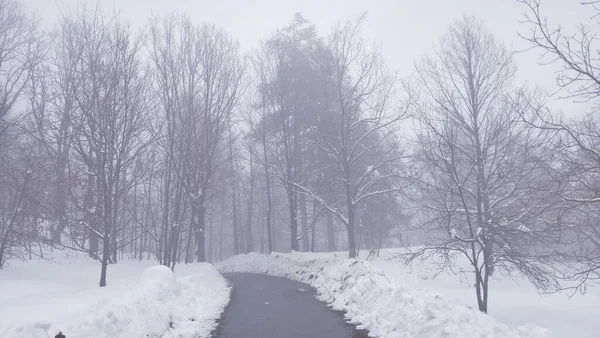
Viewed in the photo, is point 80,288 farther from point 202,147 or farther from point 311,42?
point 311,42

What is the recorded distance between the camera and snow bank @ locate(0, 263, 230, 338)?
6.79 metres

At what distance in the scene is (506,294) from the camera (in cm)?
1305

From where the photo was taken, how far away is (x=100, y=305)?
319 inches

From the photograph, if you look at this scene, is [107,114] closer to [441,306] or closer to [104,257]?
[104,257]

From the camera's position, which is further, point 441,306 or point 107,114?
point 107,114

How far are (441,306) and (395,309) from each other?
1450 mm

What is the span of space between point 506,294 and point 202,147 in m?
16.0

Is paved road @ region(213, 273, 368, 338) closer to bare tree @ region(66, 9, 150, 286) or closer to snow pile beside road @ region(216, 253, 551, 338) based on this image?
snow pile beside road @ region(216, 253, 551, 338)

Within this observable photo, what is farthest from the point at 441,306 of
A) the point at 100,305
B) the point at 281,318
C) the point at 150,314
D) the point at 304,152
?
the point at 304,152

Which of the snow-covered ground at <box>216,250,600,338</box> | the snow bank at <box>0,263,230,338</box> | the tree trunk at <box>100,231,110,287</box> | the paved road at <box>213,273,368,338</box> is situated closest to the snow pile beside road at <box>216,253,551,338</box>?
the snow-covered ground at <box>216,250,600,338</box>

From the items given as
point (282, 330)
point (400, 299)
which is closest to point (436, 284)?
point (400, 299)

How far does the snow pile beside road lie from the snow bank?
402 cm

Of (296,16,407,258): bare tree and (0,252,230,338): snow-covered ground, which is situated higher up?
(296,16,407,258): bare tree

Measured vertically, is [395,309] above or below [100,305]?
below
